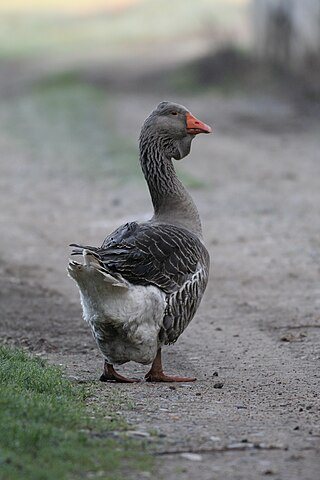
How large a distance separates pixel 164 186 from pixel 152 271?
47.4 inches

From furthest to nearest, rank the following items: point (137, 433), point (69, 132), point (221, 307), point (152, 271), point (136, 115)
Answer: point (136, 115) → point (69, 132) → point (221, 307) → point (152, 271) → point (137, 433)

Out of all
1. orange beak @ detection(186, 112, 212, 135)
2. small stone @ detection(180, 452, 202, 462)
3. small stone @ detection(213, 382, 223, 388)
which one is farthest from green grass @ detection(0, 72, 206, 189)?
small stone @ detection(180, 452, 202, 462)

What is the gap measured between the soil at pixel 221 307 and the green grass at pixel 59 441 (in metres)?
0.19

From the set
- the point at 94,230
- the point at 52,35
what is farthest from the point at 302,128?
the point at 52,35

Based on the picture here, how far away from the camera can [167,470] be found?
16.9ft

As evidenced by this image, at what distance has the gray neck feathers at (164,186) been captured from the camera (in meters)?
8.24

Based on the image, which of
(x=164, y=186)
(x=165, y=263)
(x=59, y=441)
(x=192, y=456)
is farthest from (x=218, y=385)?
(x=59, y=441)

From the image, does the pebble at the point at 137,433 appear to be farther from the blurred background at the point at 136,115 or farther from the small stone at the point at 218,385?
the blurred background at the point at 136,115

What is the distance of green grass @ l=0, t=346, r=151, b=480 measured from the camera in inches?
196

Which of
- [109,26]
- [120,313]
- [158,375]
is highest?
[109,26]

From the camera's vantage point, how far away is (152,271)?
286 inches

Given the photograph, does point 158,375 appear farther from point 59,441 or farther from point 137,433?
point 59,441

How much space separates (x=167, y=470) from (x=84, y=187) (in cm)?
1392

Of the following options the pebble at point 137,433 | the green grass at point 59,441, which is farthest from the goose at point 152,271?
the pebble at point 137,433
